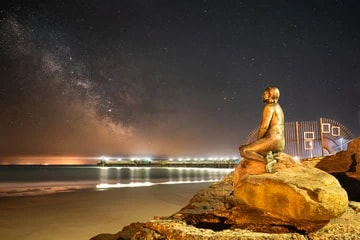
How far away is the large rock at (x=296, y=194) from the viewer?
20.2 ft

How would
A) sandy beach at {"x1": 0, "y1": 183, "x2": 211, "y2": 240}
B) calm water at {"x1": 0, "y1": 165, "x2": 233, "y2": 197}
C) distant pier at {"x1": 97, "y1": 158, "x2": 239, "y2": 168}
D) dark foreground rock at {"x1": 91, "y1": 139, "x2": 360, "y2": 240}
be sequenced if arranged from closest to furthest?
dark foreground rock at {"x1": 91, "y1": 139, "x2": 360, "y2": 240} → sandy beach at {"x1": 0, "y1": 183, "x2": 211, "y2": 240} → calm water at {"x1": 0, "y1": 165, "x2": 233, "y2": 197} → distant pier at {"x1": 97, "y1": 158, "x2": 239, "y2": 168}

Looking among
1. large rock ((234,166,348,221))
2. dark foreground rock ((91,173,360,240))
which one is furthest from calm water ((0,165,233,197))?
large rock ((234,166,348,221))

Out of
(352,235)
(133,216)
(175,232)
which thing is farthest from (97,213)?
(352,235)

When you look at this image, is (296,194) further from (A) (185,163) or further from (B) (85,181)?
(A) (185,163)

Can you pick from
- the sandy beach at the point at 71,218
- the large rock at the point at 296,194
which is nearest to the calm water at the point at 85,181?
the sandy beach at the point at 71,218

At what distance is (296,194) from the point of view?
6293 mm

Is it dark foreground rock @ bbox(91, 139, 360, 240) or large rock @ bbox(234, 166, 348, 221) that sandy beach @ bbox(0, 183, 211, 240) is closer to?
dark foreground rock @ bbox(91, 139, 360, 240)

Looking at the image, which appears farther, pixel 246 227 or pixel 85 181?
pixel 85 181

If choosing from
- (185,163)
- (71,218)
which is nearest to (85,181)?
(71,218)

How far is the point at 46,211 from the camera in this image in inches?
760

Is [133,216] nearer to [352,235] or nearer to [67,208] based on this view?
[67,208]

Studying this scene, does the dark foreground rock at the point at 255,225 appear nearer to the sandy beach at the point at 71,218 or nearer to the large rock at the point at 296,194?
the large rock at the point at 296,194

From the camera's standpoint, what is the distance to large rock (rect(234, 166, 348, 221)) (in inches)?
243

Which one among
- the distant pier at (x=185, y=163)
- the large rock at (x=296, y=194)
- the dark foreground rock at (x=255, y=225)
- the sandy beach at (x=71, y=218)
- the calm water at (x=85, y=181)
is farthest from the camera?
the distant pier at (x=185, y=163)
